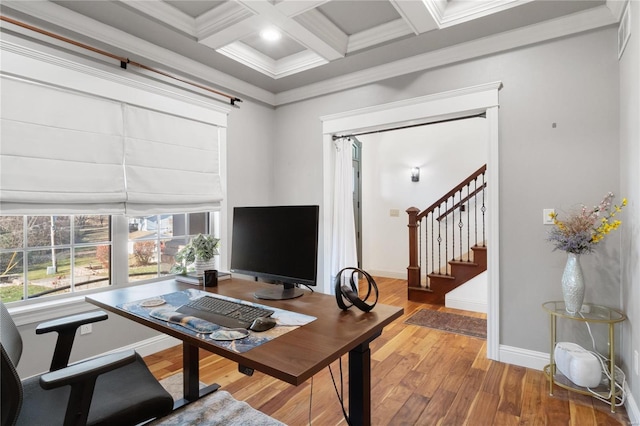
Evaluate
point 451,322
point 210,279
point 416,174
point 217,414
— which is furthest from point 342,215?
point 416,174

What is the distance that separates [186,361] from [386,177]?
4789 mm

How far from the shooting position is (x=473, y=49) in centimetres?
271

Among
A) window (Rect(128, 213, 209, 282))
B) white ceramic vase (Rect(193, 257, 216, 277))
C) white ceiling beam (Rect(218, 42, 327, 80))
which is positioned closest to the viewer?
white ceramic vase (Rect(193, 257, 216, 277))

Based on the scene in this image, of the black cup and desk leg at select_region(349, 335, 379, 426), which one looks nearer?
desk leg at select_region(349, 335, 379, 426)

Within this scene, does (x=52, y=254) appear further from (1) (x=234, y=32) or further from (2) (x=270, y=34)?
(2) (x=270, y=34)

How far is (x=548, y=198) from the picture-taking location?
248 cm

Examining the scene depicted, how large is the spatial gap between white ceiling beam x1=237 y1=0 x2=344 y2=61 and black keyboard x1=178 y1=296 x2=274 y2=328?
1853mm

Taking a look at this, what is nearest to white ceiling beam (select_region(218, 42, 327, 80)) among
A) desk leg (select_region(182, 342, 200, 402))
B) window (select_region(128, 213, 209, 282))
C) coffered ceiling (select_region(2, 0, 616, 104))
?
coffered ceiling (select_region(2, 0, 616, 104))

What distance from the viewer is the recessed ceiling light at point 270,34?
266cm

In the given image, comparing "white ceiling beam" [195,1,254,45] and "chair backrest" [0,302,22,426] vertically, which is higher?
"white ceiling beam" [195,1,254,45]

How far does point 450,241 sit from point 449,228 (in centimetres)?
21

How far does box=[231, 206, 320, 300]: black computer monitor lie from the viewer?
65.5 inches

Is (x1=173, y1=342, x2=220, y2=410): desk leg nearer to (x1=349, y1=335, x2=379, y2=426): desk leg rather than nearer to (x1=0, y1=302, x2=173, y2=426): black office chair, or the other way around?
(x1=0, y1=302, x2=173, y2=426): black office chair

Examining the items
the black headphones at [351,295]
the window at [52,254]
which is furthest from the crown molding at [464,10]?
the window at [52,254]
